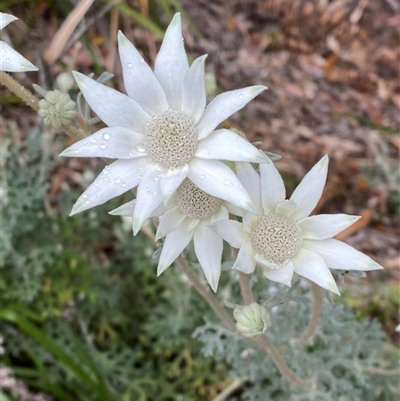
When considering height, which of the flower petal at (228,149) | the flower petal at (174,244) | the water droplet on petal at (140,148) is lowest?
the flower petal at (174,244)

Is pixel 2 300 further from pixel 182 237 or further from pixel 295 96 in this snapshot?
pixel 295 96

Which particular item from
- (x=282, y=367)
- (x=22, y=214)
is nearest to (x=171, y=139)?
(x=282, y=367)

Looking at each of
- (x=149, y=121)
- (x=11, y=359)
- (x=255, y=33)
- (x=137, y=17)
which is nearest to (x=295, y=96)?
(x=255, y=33)

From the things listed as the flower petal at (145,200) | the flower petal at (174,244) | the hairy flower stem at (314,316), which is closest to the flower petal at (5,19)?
the flower petal at (145,200)

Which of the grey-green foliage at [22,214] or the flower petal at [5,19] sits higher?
the flower petal at [5,19]

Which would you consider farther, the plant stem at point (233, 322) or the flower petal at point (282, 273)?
the plant stem at point (233, 322)

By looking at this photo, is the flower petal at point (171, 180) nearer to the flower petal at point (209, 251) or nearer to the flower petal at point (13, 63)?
the flower petal at point (209, 251)

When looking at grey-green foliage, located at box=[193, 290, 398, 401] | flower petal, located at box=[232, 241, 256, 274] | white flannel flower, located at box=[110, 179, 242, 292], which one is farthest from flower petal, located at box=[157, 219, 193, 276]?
grey-green foliage, located at box=[193, 290, 398, 401]
